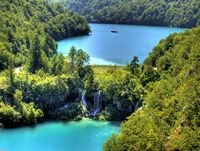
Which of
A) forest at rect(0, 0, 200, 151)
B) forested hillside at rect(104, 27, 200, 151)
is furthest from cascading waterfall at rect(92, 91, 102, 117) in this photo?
forested hillside at rect(104, 27, 200, 151)

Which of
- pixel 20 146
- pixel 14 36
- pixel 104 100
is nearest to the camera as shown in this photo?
pixel 20 146

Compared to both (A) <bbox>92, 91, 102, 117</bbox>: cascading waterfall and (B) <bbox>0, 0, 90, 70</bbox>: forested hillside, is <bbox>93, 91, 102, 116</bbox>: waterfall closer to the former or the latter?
(A) <bbox>92, 91, 102, 117</bbox>: cascading waterfall

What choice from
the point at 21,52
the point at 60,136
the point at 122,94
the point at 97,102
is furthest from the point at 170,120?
the point at 21,52

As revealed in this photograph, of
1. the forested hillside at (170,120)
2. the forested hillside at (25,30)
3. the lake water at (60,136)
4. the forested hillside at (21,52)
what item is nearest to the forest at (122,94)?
the forested hillside at (170,120)

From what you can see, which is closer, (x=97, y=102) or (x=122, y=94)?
(x=122, y=94)

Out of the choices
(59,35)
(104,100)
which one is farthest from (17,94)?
(59,35)

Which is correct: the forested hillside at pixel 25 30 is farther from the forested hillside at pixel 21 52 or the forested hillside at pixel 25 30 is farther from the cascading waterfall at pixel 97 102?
the cascading waterfall at pixel 97 102

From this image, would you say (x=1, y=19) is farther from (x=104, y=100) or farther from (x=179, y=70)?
(x=179, y=70)

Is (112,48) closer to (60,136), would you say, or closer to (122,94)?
(122,94)
